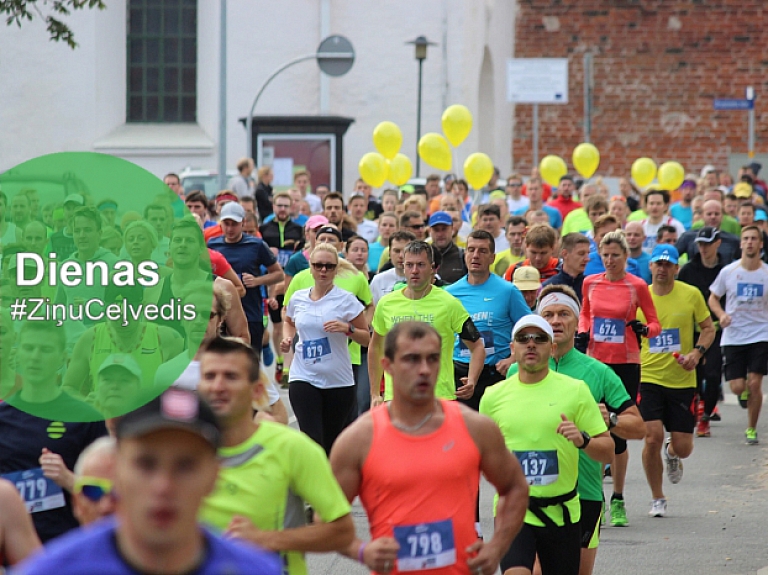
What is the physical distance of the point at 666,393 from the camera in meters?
10.4

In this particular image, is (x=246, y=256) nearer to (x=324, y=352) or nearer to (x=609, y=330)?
(x=324, y=352)

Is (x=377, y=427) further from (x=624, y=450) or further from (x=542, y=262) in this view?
(x=542, y=262)

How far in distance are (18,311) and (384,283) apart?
5.73 m

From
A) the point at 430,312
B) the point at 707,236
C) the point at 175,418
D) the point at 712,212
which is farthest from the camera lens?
the point at 712,212

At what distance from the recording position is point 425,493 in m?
4.57

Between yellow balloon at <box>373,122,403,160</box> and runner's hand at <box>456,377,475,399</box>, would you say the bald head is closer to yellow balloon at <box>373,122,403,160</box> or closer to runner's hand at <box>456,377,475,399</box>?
runner's hand at <box>456,377,475,399</box>

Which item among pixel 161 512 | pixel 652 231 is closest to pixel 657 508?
pixel 652 231

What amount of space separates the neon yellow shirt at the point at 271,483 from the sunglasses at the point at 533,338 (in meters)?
2.06

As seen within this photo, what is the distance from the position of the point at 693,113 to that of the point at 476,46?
6.86 m

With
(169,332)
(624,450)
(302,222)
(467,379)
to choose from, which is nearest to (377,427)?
(169,332)

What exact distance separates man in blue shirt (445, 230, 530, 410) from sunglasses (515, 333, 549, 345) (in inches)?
119

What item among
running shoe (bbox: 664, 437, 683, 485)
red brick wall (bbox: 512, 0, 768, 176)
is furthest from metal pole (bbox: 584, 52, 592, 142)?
running shoe (bbox: 664, 437, 683, 485)

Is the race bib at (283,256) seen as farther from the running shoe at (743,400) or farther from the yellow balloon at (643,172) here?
the yellow balloon at (643,172)

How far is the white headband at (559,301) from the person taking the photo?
7.06m
